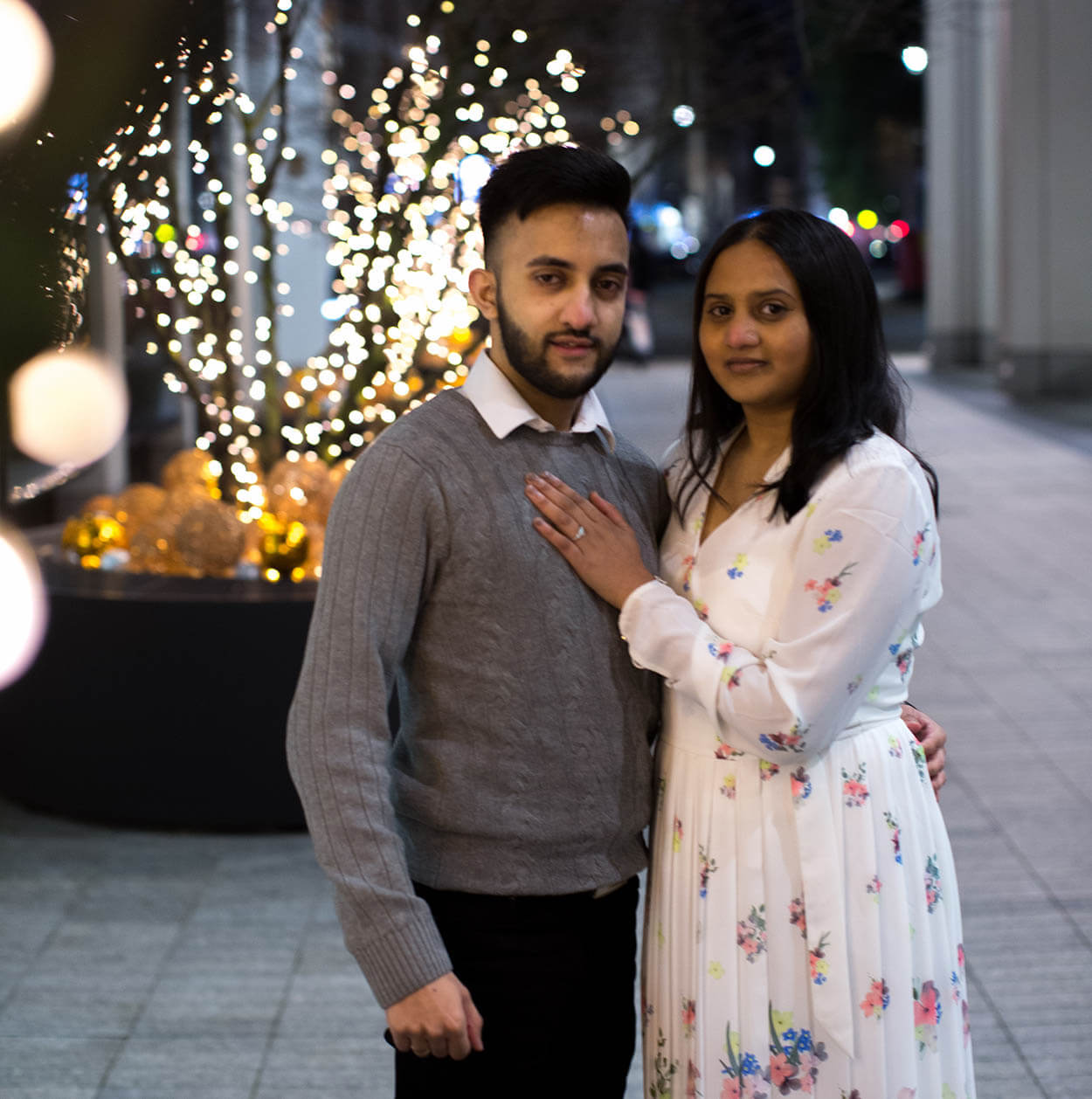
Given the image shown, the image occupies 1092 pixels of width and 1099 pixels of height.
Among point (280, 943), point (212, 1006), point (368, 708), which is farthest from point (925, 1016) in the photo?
point (280, 943)

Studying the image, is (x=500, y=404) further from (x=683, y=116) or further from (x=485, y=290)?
(x=683, y=116)

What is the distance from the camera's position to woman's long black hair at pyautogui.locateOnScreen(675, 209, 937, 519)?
190 cm

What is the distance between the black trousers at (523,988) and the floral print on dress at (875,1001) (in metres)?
0.34

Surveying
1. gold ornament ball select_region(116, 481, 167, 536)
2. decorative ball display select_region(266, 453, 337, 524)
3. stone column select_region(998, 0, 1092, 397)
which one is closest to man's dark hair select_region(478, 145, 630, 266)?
decorative ball display select_region(266, 453, 337, 524)

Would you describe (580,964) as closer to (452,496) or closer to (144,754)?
(452,496)

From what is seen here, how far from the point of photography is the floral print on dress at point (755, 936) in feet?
6.28

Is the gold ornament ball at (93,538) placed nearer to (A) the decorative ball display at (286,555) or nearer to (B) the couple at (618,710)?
(A) the decorative ball display at (286,555)

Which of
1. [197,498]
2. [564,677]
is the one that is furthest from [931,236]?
[564,677]

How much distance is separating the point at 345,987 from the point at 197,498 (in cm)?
192

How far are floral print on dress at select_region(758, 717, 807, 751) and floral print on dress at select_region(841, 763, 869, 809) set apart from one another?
126 millimetres

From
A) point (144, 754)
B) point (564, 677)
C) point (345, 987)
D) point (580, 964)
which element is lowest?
point (345, 987)

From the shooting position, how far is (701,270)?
204 centimetres

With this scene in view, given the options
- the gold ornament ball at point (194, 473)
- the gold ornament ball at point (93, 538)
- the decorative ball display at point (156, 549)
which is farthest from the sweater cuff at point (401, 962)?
the gold ornament ball at point (194, 473)

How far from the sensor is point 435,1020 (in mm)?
1709
